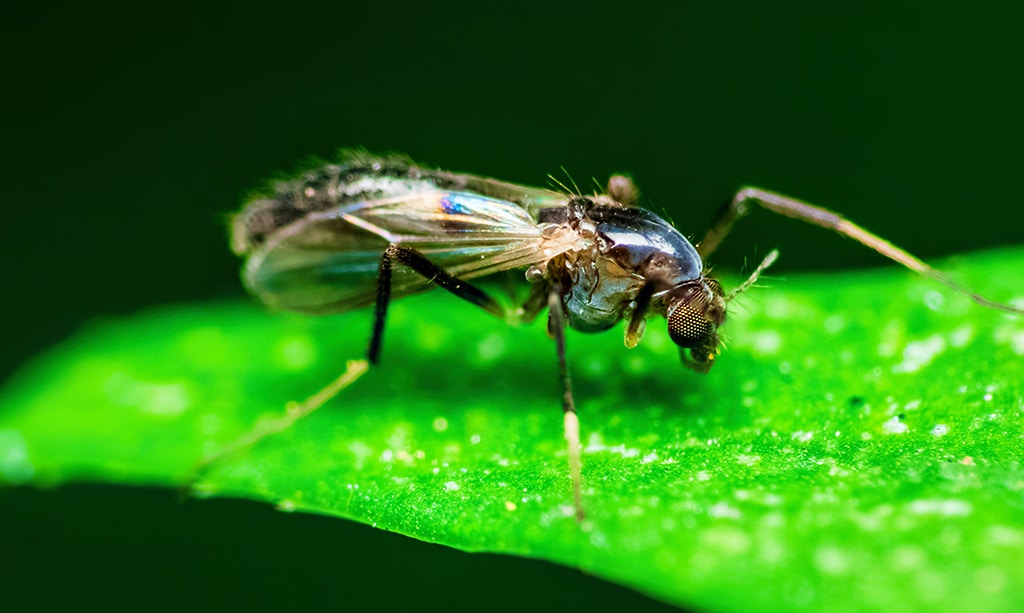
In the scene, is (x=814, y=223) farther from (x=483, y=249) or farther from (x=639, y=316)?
(x=483, y=249)

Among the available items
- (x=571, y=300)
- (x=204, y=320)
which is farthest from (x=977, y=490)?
(x=204, y=320)

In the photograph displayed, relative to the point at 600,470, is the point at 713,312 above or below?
above

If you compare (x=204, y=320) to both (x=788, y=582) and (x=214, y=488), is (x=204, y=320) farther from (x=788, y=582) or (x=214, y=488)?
(x=788, y=582)

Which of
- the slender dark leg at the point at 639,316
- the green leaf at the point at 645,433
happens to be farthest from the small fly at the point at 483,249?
the green leaf at the point at 645,433

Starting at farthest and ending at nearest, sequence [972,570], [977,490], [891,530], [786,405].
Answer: [786,405] < [977,490] < [891,530] < [972,570]

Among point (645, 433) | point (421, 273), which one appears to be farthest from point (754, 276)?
point (421, 273)

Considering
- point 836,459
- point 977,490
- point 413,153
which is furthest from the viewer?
point 413,153
